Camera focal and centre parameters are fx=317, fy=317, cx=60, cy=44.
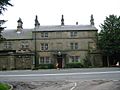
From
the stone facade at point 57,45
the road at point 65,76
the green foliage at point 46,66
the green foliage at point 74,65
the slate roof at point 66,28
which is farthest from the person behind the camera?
the slate roof at point 66,28

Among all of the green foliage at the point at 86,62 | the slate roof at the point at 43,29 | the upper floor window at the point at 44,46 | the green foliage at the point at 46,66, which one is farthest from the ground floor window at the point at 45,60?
the green foliage at the point at 86,62

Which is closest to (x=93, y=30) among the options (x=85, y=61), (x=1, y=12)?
(x=85, y=61)

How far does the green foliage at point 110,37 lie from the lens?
6569 centimetres

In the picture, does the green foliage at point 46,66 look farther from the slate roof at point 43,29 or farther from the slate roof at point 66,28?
the slate roof at point 66,28

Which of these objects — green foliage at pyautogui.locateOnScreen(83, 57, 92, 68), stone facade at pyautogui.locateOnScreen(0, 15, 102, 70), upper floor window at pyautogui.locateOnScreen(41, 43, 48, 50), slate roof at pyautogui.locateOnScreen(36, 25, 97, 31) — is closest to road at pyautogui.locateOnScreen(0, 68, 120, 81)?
green foliage at pyautogui.locateOnScreen(83, 57, 92, 68)

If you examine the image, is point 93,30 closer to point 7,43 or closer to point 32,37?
point 32,37

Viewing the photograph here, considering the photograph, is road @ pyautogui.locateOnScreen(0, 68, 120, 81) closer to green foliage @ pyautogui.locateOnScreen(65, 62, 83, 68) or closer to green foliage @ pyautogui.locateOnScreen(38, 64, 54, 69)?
green foliage @ pyautogui.locateOnScreen(38, 64, 54, 69)

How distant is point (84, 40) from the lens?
232ft

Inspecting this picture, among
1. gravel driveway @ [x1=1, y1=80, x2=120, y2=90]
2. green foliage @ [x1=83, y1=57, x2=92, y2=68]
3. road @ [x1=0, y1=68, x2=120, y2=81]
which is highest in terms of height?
green foliage @ [x1=83, y1=57, x2=92, y2=68]

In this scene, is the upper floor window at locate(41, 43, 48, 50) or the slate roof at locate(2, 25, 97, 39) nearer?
the upper floor window at locate(41, 43, 48, 50)

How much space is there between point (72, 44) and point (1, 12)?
46.8 metres

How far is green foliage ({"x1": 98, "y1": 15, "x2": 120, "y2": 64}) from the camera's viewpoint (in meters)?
65.7

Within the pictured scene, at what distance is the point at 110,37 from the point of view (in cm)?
6644

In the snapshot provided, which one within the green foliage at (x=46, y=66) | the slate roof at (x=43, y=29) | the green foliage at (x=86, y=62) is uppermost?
the slate roof at (x=43, y=29)
